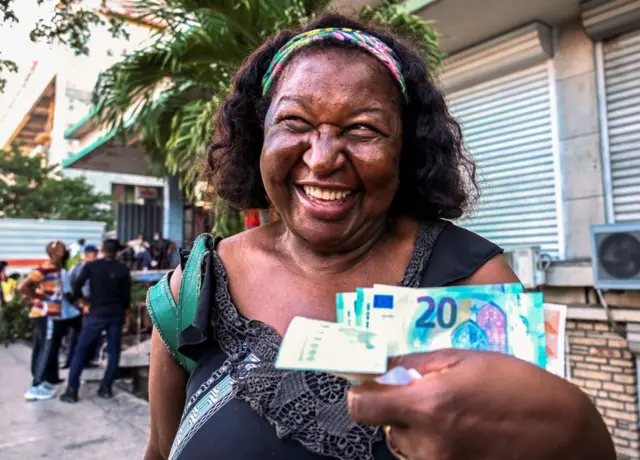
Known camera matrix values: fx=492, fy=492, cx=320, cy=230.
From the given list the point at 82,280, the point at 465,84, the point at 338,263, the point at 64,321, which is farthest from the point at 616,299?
the point at 64,321

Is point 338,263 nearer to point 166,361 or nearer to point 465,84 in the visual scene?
point 166,361

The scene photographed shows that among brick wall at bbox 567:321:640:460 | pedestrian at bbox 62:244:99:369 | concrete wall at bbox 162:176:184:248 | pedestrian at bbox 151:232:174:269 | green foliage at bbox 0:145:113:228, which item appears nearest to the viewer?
brick wall at bbox 567:321:640:460

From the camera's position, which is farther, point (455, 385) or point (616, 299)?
point (616, 299)

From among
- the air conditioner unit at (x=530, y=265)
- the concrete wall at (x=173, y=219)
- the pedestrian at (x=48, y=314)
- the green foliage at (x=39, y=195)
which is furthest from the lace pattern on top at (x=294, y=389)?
the green foliage at (x=39, y=195)

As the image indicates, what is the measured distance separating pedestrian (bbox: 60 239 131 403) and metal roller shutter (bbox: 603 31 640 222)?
5.89m

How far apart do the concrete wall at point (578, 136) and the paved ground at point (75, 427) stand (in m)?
4.85

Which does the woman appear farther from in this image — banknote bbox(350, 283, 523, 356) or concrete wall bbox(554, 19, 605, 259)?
concrete wall bbox(554, 19, 605, 259)

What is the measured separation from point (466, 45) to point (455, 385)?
18.9ft

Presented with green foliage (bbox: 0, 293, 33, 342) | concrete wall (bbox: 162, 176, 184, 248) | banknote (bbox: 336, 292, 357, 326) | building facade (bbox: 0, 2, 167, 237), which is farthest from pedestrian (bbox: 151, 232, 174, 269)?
banknote (bbox: 336, 292, 357, 326)

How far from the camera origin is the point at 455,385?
0.63 metres

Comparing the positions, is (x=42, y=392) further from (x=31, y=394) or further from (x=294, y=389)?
Result: (x=294, y=389)

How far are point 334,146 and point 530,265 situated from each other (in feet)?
13.8

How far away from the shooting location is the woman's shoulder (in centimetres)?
116

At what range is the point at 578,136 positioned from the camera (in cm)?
491
